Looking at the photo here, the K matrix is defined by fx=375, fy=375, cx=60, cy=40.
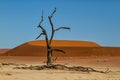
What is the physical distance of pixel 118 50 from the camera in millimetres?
61406

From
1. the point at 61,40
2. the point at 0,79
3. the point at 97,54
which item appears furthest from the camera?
the point at 61,40

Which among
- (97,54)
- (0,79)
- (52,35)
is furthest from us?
(97,54)

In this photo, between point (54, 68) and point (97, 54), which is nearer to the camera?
point (54, 68)

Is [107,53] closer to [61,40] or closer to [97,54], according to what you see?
[97,54]

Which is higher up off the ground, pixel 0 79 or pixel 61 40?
pixel 61 40

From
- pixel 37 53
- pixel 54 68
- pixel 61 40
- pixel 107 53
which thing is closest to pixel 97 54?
pixel 107 53

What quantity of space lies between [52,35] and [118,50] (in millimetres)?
30586

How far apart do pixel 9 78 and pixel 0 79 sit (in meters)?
0.95

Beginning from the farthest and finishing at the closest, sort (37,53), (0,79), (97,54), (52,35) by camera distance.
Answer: (37,53) < (97,54) < (52,35) < (0,79)

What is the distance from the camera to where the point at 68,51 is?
61.6 m

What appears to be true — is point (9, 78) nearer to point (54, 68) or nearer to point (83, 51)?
point (54, 68)

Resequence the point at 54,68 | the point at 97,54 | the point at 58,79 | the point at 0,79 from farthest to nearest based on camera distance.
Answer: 1. the point at 97,54
2. the point at 54,68
3. the point at 58,79
4. the point at 0,79

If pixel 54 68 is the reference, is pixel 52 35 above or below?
above

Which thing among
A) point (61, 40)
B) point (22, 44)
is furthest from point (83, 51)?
point (61, 40)
